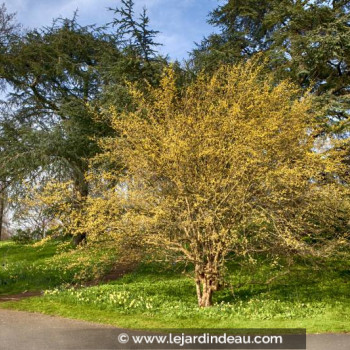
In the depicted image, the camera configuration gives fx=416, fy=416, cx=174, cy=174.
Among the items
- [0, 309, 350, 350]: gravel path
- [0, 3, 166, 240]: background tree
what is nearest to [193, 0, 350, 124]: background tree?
[0, 3, 166, 240]: background tree

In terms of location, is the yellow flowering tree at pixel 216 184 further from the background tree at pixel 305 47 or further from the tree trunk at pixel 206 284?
the background tree at pixel 305 47

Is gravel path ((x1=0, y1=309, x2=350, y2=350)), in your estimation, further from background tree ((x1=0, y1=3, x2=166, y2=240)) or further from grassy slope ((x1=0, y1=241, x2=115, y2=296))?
background tree ((x1=0, y1=3, x2=166, y2=240))

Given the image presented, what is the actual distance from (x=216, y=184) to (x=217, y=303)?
9.99ft

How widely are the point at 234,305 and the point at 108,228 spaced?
3.31 m

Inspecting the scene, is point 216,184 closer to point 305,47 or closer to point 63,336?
point 63,336

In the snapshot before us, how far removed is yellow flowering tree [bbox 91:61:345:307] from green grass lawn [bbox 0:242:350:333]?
104cm

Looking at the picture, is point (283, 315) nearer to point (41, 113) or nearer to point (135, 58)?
point (135, 58)

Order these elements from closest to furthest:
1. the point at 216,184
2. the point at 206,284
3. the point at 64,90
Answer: the point at 216,184, the point at 206,284, the point at 64,90

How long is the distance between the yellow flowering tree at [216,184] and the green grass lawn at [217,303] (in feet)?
3.41

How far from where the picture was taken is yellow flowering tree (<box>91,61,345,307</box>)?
8.39 metres

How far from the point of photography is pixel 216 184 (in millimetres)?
8539

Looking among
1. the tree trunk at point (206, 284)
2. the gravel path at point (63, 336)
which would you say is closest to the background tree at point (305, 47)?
the tree trunk at point (206, 284)

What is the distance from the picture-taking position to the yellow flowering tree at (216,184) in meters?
8.39

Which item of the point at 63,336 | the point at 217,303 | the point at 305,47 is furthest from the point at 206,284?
the point at 305,47
